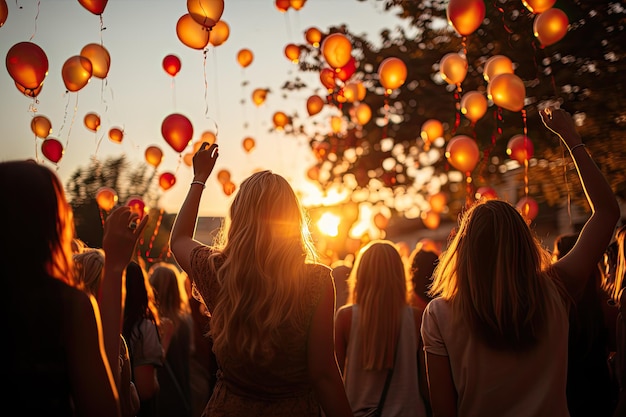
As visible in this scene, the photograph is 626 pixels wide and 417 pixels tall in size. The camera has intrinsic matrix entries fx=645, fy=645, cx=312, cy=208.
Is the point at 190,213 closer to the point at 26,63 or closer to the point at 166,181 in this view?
the point at 26,63

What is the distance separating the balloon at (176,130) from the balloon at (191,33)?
0.72 metres

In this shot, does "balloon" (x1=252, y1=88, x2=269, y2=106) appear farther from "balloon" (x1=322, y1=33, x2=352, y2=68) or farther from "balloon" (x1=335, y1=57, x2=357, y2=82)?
"balloon" (x1=322, y1=33, x2=352, y2=68)

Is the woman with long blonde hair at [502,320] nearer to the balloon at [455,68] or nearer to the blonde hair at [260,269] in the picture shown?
the blonde hair at [260,269]

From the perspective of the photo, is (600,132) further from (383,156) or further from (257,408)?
(257,408)

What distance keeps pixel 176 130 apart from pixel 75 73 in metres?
1.02

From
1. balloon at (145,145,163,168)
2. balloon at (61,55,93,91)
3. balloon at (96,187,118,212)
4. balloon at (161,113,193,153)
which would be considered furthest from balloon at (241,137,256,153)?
balloon at (61,55,93,91)

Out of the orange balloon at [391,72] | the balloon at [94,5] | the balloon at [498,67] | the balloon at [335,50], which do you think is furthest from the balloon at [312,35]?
the balloon at [94,5]

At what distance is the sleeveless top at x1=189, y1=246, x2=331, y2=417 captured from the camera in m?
2.35

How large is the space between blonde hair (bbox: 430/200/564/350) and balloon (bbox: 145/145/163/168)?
18.2 ft

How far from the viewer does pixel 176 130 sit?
19.1 ft

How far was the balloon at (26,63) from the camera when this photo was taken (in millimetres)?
4438

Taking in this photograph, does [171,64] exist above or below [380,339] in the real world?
above

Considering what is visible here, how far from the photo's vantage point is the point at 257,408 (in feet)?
7.69

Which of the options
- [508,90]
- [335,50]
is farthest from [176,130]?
[508,90]
